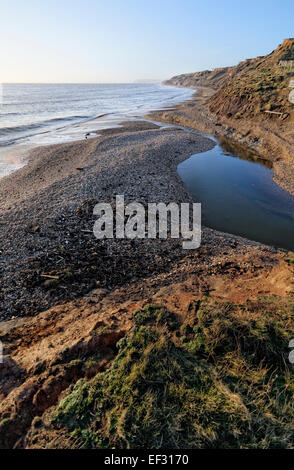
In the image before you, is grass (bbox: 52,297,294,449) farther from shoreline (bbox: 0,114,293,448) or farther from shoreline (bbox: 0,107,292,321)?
shoreline (bbox: 0,107,292,321)

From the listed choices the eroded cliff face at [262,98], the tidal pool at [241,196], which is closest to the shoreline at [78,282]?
the tidal pool at [241,196]

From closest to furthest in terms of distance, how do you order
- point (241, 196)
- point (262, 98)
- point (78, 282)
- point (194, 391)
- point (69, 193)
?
point (194, 391) < point (78, 282) < point (69, 193) < point (241, 196) < point (262, 98)

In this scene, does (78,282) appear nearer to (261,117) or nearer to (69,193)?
(69,193)

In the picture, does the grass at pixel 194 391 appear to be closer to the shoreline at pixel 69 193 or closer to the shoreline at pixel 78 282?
the shoreline at pixel 78 282

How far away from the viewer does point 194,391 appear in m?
4.12

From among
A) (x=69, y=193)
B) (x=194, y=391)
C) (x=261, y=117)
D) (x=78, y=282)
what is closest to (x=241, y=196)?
(x=69, y=193)

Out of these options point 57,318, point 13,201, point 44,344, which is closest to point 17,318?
point 57,318

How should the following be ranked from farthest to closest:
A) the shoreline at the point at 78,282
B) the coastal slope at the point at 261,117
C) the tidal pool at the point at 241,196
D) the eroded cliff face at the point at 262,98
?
the eroded cliff face at the point at 262,98
the coastal slope at the point at 261,117
the tidal pool at the point at 241,196
the shoreline at the point at 78,282

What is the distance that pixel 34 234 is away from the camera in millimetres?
11539

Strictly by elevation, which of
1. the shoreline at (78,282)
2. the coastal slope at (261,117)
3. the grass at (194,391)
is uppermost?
the coastal slope at (261,117)

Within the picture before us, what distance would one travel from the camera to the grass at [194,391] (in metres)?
3.62

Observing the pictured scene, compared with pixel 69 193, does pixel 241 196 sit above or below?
below

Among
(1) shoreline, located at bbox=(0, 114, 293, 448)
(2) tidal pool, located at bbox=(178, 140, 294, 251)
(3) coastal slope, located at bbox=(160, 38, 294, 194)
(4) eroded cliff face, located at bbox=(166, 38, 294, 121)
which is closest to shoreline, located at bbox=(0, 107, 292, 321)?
(1) shoreline, located at bbox=(0, 114, 293, 448)
